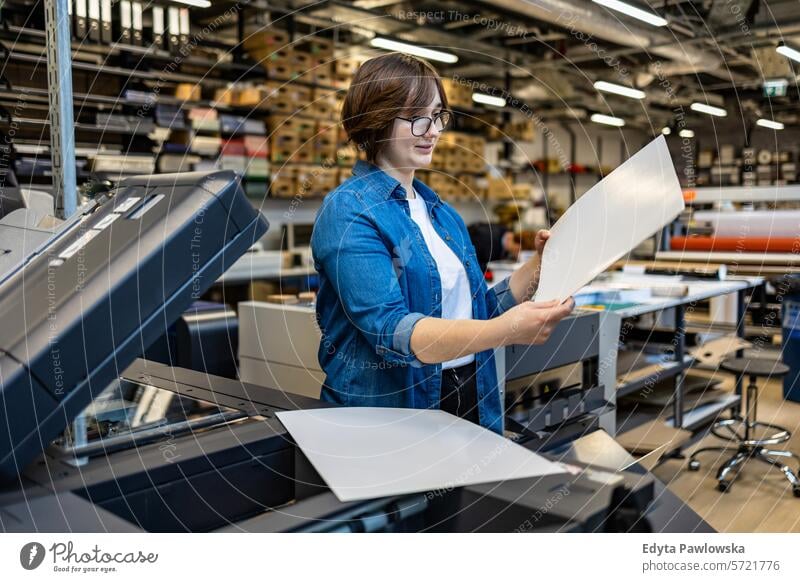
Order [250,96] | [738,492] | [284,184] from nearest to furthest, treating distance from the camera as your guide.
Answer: [738,492] < [250,96] < [284,184]

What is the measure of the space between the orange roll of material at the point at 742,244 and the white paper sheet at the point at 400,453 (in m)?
4.70

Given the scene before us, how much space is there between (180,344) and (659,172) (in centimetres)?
168

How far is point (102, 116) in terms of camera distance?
489cm

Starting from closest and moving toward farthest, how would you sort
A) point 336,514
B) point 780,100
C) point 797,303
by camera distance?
point 336,514, point 797,303, point 780,100

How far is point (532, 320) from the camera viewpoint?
2.85 feet

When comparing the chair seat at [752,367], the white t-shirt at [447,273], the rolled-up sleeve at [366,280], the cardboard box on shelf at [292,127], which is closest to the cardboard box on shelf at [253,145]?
the cardboard box on shelf at [292,127]

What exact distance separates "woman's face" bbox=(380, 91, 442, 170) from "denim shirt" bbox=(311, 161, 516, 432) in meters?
0.05

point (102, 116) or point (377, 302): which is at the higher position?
point (102, 116)

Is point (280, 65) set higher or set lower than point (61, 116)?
higher

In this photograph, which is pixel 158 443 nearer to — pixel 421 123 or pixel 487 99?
pixel 421 123

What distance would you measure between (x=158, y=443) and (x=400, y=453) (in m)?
0.27

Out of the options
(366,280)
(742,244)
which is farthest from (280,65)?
(366,280)

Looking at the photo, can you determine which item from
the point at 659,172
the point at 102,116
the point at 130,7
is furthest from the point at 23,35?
the point at 659,172

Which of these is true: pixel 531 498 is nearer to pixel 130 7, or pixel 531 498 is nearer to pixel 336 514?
pixel 336 514
